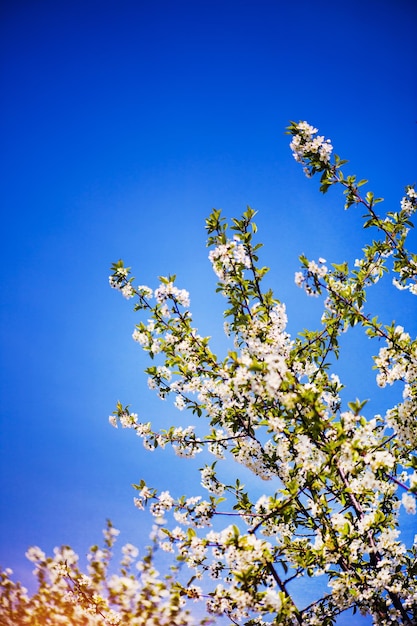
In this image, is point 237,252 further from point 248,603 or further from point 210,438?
point 248,603

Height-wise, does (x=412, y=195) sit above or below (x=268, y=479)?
above

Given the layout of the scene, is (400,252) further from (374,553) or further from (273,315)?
(374,553)

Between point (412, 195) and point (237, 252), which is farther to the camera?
point (412, 195)

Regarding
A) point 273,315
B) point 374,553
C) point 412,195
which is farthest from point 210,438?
point 412,195

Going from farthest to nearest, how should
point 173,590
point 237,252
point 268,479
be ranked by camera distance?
1. point 268,479
2. point 237,252
3. point 173,590

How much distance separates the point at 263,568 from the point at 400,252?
13.3 feet

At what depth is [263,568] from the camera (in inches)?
146

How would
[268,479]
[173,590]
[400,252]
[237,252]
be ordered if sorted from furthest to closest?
[268,479] → [400,252] → [237,252] → [173,590]

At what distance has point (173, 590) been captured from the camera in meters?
4.06

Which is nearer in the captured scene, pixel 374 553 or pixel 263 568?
pixel 263 568

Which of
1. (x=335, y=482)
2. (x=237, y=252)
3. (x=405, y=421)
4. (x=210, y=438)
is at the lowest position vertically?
Result: (x=335, y=482)

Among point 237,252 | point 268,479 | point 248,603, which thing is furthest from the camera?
point 268,479

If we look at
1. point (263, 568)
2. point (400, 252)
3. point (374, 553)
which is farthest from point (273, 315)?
point (374, 553)

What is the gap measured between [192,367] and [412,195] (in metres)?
3.81
